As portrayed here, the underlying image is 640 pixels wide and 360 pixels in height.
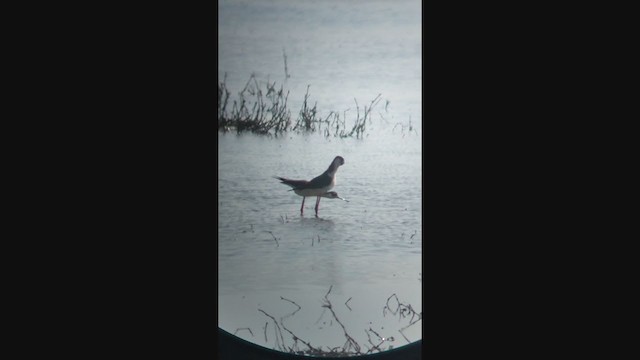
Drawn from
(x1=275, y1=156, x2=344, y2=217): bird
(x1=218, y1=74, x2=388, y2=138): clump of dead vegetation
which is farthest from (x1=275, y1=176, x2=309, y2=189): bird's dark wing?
(x1=218, y1=74, x2=388, y2=138): clump of dead vegetation

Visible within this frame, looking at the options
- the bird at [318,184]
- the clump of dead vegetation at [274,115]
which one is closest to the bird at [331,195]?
the bird at [318,184]

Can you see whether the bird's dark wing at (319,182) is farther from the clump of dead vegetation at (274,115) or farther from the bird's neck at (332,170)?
the clump of dead vegetation at (274,115)

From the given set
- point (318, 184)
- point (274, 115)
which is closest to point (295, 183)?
point (318, 184)

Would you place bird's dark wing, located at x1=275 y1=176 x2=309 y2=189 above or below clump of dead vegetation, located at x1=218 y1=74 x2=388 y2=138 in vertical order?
below

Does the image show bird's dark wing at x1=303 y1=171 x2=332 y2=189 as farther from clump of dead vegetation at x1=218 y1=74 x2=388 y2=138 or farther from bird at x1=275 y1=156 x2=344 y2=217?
clump of dead vegetation at x1=218 y1=74 x2=388 y2=138
